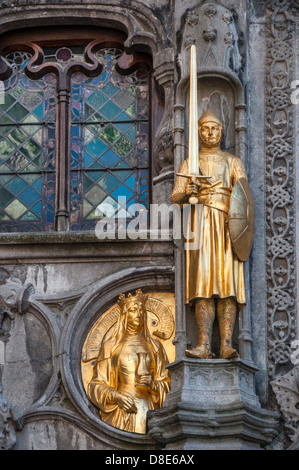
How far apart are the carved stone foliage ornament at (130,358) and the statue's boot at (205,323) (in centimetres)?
61

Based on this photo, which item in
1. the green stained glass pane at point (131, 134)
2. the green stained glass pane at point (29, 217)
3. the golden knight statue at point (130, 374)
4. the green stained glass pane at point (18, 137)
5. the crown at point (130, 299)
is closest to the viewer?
the golden knight statue at point (130, 374)

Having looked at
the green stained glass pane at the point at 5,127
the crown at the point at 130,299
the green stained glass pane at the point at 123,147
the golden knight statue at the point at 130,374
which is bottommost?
the golden knight statue at the point at 130,374

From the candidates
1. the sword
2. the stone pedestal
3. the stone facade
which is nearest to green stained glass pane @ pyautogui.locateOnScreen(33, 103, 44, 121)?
the stone facade

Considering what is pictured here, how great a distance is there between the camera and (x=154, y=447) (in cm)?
1459

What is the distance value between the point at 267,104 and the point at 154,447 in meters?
3.55

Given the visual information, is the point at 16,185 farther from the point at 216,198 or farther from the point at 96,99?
the point at 216,198

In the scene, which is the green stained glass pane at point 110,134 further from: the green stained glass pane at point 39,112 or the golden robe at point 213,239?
the golden robe at point 213,239

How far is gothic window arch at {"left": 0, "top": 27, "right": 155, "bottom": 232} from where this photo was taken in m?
16.2

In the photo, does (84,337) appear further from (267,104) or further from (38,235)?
(267,104)

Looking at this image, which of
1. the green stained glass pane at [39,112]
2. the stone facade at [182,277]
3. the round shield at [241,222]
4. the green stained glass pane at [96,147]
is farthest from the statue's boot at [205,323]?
the green stained glass pane at [39,112]

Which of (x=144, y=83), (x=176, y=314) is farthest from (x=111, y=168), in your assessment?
(x=176, y=314)

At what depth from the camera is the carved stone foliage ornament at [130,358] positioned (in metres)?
14.9

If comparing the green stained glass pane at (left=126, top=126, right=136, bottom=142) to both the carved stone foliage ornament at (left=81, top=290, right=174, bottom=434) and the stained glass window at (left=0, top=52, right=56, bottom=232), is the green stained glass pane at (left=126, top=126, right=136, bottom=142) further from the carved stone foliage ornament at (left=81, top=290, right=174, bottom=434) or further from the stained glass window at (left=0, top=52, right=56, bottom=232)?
the carved stone foliage ornament at (left=81, top=290, right=174, bottom=434)

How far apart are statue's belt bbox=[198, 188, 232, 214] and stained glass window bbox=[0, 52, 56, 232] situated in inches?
73.0
